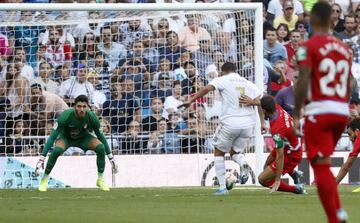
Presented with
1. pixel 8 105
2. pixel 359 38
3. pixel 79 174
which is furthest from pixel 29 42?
pixel 359 38

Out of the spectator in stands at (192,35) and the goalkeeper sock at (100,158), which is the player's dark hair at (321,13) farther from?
the spectator in stands at (192,35)

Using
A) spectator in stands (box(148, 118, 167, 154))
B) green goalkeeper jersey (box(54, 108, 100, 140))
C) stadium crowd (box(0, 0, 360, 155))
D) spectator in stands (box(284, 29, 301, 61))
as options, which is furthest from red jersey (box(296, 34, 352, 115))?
spectator in stands (box(284, 29, 301, 61))

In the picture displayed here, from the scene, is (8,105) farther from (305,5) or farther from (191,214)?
(191,214)

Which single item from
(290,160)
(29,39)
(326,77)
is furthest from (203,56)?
(326,77)

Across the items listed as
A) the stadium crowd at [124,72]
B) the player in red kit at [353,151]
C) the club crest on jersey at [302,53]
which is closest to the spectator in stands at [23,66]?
the stadium crowd at [124,72]

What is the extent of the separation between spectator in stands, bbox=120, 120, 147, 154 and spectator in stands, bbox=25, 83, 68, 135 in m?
1.52

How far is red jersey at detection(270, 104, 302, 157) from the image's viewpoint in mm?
18359

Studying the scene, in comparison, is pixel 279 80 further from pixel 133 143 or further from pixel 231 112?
pixel 231 112

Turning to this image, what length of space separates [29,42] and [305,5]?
8190 millimetres

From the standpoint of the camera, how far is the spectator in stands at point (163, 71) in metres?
24.7

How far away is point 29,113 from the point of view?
2442cm

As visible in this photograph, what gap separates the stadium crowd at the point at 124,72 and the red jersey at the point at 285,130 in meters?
5.24

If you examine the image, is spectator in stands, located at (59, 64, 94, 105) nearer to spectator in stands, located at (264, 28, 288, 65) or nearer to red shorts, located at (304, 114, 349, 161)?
spectator in stands, located at (264, 28, 288, 65)

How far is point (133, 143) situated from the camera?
24.5 metres
